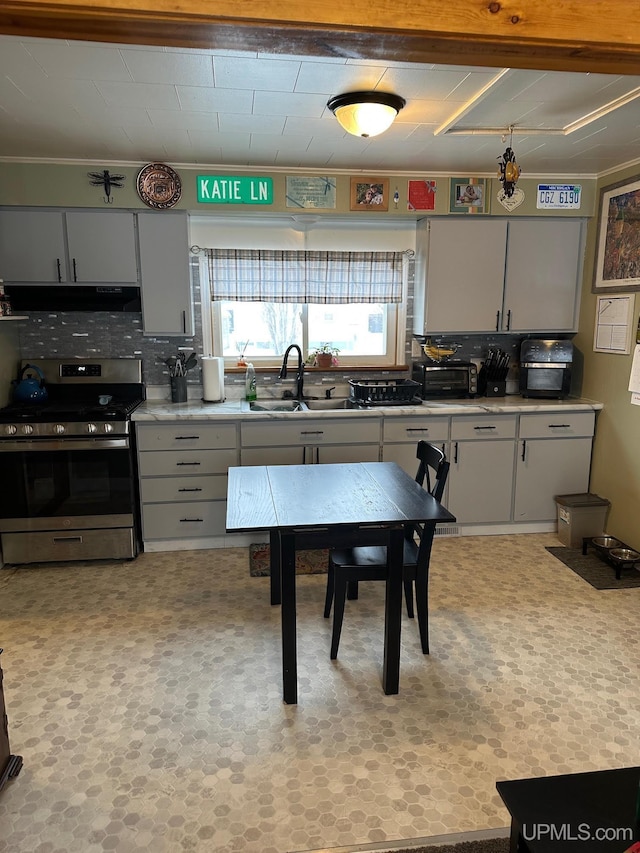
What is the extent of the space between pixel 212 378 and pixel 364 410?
1.09 metres

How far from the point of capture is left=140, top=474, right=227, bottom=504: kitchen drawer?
375 centimetres

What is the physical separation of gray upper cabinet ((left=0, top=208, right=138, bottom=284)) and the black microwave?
7.04 feet

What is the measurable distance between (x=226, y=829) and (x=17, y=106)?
10.4 ft

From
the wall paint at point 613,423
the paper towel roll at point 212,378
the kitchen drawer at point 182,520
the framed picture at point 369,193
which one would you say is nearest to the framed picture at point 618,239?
the wall paint at point 613,423

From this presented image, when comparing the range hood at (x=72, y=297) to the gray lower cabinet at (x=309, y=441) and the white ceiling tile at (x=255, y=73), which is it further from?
the white ceiling tile at (x=255, y=73)

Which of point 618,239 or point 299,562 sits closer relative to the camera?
point 299,562

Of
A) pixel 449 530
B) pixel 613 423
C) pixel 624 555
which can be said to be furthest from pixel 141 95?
pixel 624 555

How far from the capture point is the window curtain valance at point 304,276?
420 centimetres

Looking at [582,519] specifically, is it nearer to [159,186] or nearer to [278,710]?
[278,710]

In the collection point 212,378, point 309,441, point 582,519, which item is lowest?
point 582,519

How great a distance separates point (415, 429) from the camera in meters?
3.95

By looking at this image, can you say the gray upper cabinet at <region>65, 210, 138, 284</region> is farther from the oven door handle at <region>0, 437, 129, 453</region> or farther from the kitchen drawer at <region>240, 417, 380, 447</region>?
the kitchen drawer at <region>240, 417, 380, 447</region>

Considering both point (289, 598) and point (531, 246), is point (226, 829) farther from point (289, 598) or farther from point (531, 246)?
point (531, 246)

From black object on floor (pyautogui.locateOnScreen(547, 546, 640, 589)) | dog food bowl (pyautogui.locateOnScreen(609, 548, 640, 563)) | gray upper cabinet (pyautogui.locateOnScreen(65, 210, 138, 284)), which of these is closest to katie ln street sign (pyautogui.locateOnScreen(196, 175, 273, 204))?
gray upper cabinet (pyautogui.locateOnScreen(65, 210, 138, 284))
